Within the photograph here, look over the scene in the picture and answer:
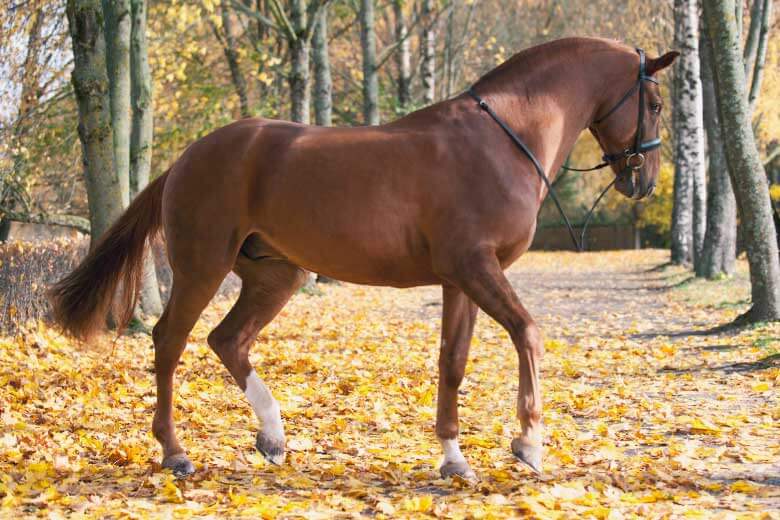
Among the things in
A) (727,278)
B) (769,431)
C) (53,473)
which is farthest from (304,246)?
(727,278)

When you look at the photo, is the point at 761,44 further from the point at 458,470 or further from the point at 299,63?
the point at 458,470

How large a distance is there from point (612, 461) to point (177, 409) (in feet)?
11.1

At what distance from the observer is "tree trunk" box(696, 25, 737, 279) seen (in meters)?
16.6

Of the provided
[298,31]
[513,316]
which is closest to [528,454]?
[513,316]

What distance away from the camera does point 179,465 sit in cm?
514

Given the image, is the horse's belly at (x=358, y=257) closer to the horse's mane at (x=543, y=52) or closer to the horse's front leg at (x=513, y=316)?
the horse's front leg at (x=513, y=316)

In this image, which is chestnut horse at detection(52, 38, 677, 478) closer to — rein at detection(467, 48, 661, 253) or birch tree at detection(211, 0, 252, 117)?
rein at detection(467, 48, 661, 253)

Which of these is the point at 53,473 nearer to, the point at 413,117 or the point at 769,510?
the point at 413,117

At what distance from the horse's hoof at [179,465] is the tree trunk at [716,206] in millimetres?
12979

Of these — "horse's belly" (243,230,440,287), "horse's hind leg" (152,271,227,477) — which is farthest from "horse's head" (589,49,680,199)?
"horse's hind leg" (152,271,227,477)

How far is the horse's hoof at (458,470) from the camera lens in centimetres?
491

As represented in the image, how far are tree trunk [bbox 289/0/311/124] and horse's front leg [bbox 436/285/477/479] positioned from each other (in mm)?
12435

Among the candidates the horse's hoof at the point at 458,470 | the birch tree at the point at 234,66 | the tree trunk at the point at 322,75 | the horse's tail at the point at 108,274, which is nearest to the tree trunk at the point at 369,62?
the tree trunk at the point at 322,75

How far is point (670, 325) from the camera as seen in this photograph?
12.7m
